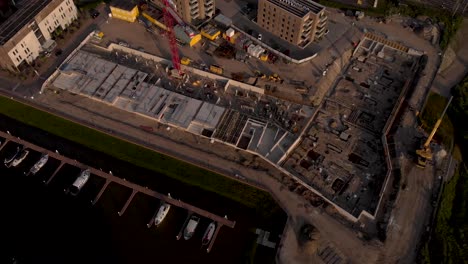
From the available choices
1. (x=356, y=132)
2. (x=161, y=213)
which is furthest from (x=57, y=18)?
(x=356, y=132)

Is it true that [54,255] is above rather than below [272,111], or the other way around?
below

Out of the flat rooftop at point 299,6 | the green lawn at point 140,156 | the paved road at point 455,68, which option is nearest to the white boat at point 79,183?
the green lawn at point 140,156

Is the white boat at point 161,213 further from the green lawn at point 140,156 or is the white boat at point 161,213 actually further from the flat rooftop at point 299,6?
the flat rooftop at point 299,6

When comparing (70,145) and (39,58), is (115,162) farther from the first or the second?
(39,58)

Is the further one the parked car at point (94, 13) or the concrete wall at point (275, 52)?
the parked car at point (94, 13)

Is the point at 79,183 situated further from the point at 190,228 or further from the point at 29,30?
the point at 29,30

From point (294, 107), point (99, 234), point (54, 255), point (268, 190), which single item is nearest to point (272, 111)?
point (294, 107)
